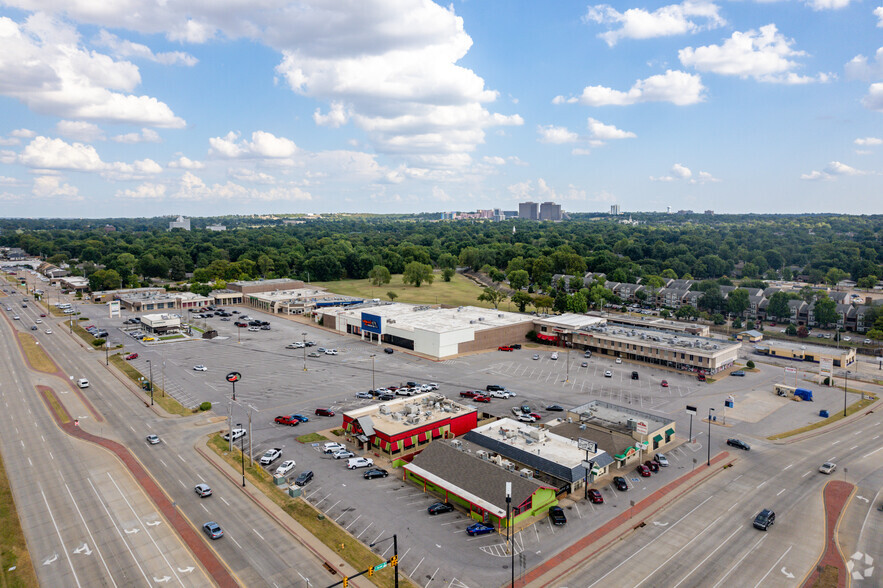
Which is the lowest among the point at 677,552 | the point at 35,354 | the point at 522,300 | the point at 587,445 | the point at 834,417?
the point at 677,552

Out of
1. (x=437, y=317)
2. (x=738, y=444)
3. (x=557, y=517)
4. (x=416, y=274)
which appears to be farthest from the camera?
(x=416, y=274)

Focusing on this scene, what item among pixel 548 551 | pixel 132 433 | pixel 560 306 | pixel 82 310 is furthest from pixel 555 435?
pixel 82 310

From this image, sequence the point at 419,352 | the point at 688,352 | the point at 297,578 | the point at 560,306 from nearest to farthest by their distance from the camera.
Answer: the point at 297,578, the point at 688,352, the point at 419,352, the point at 560,306

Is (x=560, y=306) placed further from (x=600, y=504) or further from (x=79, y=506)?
(x=79, y=506)

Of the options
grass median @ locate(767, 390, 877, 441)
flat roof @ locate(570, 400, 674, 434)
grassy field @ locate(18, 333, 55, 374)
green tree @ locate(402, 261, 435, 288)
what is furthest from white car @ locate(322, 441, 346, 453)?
green tree @ locate(402, 261, 435, 288)

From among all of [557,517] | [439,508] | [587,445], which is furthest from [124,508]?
[587,445]

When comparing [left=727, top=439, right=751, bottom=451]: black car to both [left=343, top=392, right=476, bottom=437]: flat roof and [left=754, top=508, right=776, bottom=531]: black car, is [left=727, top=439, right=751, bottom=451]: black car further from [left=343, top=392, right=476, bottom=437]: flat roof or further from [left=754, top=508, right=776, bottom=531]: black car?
[left=343, top=392, right=476, bottom=437]: flat roof

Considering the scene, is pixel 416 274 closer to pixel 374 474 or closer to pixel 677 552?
pixel 374 474

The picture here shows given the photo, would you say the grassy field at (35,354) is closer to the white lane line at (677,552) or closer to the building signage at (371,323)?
the building signage at (371,323)
